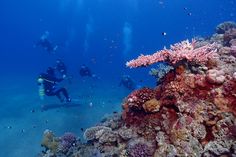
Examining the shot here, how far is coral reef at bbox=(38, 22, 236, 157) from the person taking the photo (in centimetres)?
616

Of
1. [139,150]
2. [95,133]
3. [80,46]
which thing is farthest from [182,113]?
[80,46]

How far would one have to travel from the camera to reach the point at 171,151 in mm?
6203

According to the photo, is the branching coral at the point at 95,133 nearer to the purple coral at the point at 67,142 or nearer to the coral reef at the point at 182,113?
the coral reef at the point at 182,113

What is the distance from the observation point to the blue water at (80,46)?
16.6 m

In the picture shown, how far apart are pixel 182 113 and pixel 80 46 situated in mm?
90706

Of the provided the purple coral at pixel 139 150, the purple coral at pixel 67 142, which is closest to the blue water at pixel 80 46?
the purple coral at pixel 67 142

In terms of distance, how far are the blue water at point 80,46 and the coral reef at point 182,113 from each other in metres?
7.03

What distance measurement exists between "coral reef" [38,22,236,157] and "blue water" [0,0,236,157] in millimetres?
7032

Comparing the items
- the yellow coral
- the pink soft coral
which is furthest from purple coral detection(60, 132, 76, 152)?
the pink soft coral

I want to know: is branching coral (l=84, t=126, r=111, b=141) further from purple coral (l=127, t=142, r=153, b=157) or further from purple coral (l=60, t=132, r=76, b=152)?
purple coral (l=60, t=132, r=76, b=152)

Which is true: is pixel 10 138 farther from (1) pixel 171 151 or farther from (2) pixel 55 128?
(1) pixel 171 151

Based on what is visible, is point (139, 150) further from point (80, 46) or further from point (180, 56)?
point (80, 46)

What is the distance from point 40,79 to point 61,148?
7102 mm

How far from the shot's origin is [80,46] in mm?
95875
